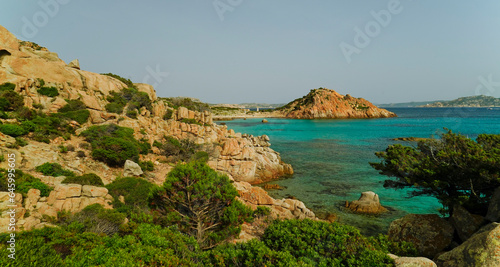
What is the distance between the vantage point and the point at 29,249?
5566 mm

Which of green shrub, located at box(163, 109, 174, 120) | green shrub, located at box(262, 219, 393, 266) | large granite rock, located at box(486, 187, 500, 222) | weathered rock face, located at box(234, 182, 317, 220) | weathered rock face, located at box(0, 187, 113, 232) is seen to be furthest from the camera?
green shrub, located at box(163, 109, 174, 120)

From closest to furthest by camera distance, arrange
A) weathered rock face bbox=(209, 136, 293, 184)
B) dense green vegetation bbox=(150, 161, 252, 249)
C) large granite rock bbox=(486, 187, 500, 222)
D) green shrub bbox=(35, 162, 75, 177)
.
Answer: large granite rock bbox=(486, 187, 500, 222) → dense green vegetation bbox=(150, 161, 252, 249) → green shrub bbox=(35, 162, 75, 177) → weathered rock face bbox=(209, 136, 293, 184)

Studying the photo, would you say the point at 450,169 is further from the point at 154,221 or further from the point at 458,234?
the point at 154,221

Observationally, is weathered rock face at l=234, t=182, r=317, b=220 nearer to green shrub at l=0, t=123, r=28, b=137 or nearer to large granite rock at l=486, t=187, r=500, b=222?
large granite rock at l=486, t=187, r=500, b=222

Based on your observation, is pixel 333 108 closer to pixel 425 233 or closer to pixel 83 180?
pixel 425 233

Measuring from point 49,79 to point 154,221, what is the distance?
29.0m

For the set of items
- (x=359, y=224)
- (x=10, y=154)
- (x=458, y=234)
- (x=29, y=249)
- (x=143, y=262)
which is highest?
(x=10, y=154)

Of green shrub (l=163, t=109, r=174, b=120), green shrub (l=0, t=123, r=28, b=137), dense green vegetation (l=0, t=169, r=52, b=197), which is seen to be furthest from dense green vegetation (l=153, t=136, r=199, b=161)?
dense green vegetation (l=0, t=169, r=52, b=197)

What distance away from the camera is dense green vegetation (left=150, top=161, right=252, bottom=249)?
31.5 ft

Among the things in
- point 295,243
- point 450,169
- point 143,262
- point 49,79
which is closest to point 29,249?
point 143,262

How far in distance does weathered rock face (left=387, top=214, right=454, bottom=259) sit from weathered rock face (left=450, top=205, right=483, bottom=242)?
46 centimetres

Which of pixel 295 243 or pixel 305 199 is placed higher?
pixel 295 243

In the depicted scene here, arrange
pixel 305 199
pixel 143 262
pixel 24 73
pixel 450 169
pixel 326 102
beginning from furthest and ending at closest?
pixel 326 102
pixel 24 73
pixel 305 199
pixel 450 169
pixel 143 262

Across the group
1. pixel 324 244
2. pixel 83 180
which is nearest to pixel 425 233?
pixel 324 244
